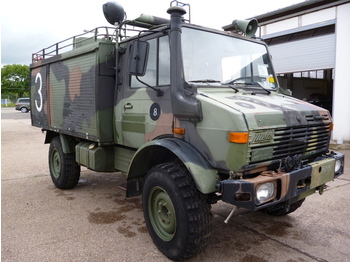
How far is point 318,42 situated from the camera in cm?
1057

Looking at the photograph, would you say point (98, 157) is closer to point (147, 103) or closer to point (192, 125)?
point (147, 103)

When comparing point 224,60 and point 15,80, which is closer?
point 224,60

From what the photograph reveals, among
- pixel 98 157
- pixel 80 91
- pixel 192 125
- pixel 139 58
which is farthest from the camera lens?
pixel 80 91

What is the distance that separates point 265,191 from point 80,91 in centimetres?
319

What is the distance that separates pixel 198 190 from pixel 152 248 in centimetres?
94

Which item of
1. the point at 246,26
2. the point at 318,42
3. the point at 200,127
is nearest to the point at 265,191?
the point at 200,127

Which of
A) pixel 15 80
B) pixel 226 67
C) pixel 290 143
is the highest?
pixel 15 80

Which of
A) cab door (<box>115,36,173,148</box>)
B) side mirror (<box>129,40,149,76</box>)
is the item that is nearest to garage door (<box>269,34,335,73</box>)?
cab door (<box>115,36,173,148</box>)

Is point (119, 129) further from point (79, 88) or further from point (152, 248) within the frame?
point (152, 248)

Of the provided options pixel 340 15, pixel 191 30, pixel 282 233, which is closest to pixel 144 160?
pixel 191 30

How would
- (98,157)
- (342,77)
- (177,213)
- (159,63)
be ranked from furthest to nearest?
(342,77) → (98,157) → (159,63) → (177,213)

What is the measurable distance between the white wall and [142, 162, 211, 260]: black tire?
28.6 ft

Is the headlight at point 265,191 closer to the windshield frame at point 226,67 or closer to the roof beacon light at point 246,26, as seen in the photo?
the windshield frame at point 226,67

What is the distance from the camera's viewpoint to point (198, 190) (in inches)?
121
